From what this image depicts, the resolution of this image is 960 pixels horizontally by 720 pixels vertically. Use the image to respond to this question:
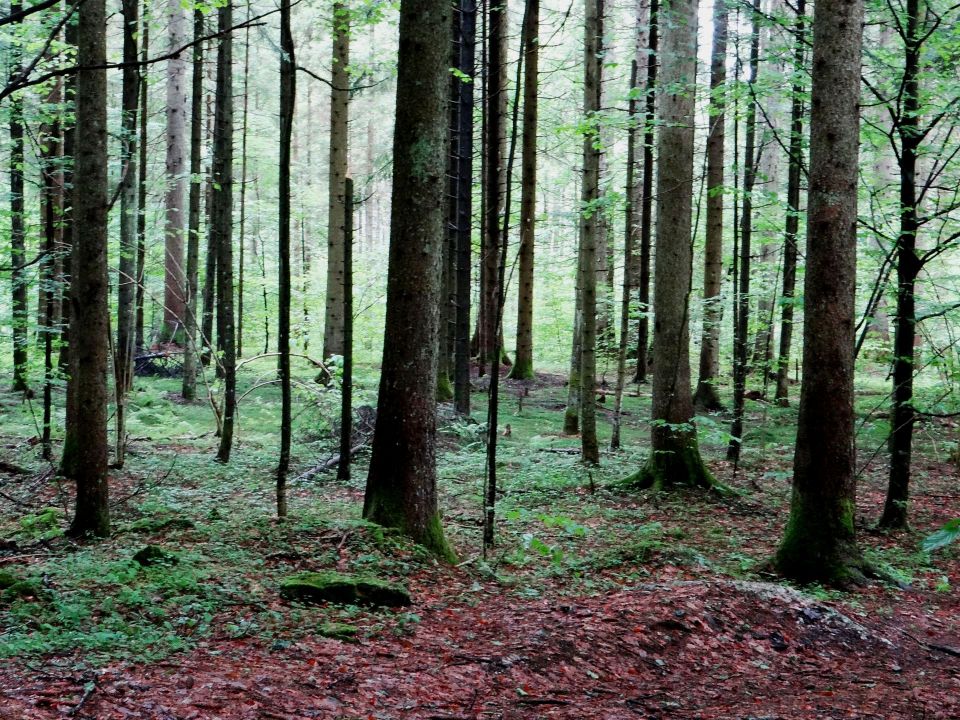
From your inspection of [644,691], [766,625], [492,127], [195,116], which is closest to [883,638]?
[766,625]

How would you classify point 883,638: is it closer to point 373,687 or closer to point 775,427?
point 373,687

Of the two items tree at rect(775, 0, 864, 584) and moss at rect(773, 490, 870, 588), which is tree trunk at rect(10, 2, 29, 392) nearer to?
tree at rect(775, 0, 864, 584)

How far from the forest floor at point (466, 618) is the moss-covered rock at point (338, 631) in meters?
0.02

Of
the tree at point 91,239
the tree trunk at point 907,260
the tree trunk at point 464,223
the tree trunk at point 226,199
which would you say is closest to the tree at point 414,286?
the tree at point 91,239

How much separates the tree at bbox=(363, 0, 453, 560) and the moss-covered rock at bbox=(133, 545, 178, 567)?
1739 mm

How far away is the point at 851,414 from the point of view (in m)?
6.12

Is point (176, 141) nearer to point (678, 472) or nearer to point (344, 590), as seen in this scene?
point (678, 472)

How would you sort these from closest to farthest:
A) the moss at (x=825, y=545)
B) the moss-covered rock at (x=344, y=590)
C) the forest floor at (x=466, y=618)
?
the forest floor at (x=466, y=618)
the moss-covered rock at (x=344, y=590)
the moss at (x=825, y=545)

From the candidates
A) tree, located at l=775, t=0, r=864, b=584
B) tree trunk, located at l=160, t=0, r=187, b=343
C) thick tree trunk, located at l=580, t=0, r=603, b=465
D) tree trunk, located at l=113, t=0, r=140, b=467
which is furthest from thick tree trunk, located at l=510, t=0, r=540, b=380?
tree, located at l=775, t=0, r=864, b=584

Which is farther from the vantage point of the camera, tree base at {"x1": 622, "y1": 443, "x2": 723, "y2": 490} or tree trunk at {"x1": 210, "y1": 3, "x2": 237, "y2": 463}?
tree base at {"x1": 622, "y1": 443, "x2": 723, "y2": 490}

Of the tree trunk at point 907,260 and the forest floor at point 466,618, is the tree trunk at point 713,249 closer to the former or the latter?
the tree trunk at point 907,260

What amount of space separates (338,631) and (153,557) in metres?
1.88

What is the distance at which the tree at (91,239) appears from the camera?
580 centimetres

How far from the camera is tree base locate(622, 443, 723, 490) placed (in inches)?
386
